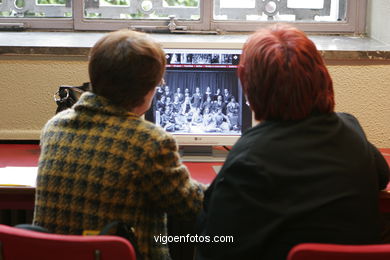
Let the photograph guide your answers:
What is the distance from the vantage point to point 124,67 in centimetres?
169

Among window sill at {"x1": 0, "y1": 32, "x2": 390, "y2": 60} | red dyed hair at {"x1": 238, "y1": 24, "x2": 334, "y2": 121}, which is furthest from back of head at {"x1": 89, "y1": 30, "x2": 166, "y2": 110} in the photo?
window sill at {"x1": 0, "y1": 32, "x2": 390, "y2": 60}

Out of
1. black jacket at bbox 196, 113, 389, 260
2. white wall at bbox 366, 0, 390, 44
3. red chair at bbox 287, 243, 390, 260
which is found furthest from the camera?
white wall at bbox 366, 0, 390, 44

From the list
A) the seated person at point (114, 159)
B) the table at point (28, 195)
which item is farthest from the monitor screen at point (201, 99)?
the seated person at point (114, 159)

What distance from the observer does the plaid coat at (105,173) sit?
165 centimetres

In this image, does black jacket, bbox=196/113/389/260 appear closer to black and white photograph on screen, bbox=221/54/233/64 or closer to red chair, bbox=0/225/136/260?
red chair, bbox=0/225/136/260

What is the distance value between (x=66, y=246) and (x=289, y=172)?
0.53 meters

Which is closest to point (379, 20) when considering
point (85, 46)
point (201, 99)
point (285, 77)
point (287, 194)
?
point (201, 99)

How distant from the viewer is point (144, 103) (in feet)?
5.86

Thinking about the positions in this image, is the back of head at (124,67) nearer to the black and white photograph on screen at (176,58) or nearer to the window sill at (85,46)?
the black and white photograph on screen at (176,58)

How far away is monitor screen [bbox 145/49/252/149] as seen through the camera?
2.35 meters

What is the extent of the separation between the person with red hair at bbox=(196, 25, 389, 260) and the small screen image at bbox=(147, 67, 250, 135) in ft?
2.50

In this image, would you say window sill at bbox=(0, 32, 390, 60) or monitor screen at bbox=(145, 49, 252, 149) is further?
window sill at bbox=(0, 32, 390, 60)

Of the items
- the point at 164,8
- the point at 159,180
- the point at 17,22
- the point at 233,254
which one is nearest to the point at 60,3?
the point at 17,22

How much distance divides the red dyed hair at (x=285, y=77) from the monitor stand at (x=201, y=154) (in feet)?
2.62
